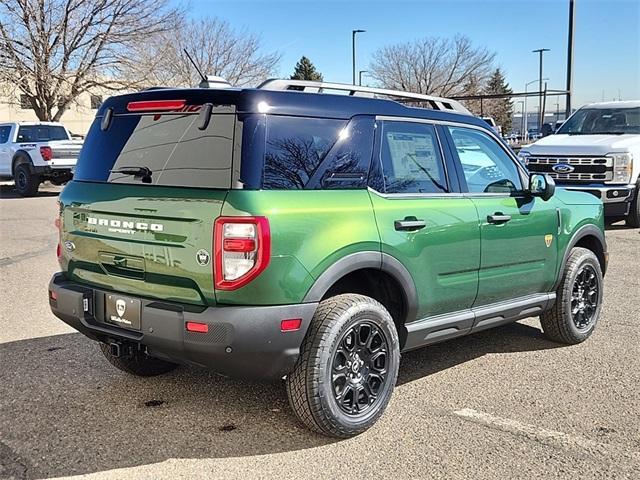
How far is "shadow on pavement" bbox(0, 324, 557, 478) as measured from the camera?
350cm

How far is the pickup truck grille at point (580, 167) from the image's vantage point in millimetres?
11000

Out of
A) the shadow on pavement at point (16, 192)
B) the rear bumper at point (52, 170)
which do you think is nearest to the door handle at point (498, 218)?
the rear bumper at point (52, 170)

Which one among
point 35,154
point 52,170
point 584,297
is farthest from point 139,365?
point 35,154

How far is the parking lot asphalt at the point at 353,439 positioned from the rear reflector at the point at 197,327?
69 centimetres

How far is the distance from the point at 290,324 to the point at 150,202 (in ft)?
3.21

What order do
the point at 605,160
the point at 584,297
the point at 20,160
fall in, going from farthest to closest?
the point at 20,160 < the point at 605,160 < the point at 584,297

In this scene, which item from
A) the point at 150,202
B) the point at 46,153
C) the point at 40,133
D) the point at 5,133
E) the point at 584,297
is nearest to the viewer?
the point at 150,202

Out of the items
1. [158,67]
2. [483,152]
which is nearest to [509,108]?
[158,67]

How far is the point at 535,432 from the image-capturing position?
3752 millimetres

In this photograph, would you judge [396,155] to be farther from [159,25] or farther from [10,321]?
[159,25]

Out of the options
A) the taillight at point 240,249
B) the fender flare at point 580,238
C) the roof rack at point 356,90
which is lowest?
the fender flare at point 580,238

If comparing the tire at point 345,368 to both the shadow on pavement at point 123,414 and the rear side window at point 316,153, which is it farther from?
the rear side window at point 316,153

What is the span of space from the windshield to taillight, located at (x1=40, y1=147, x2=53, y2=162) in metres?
11.9

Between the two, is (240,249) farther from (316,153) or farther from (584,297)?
(584,297)
